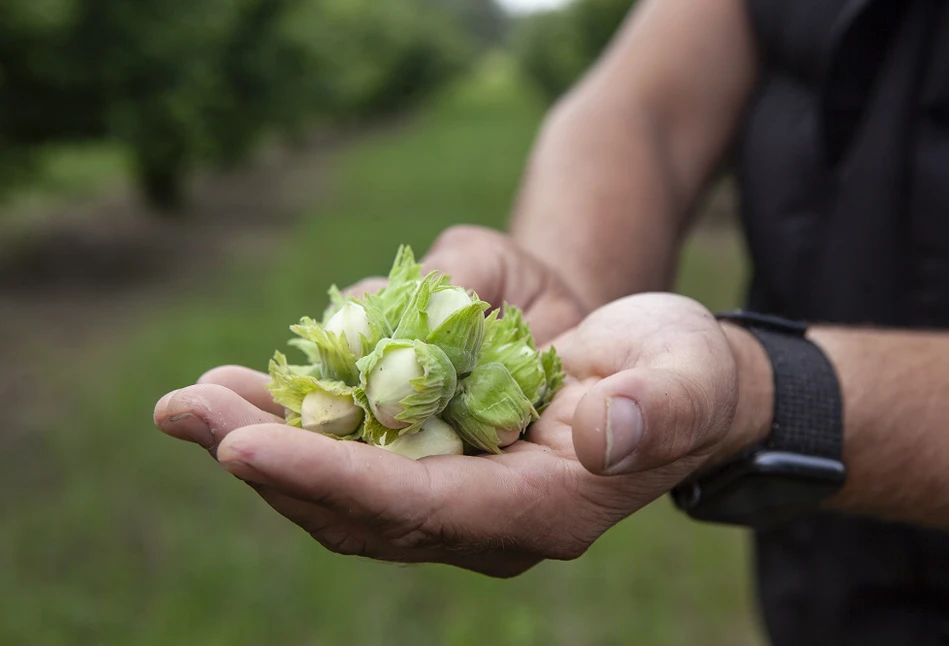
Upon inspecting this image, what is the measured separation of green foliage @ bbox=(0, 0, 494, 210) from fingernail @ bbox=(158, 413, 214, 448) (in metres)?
9.65

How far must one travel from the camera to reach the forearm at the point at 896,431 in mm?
2148

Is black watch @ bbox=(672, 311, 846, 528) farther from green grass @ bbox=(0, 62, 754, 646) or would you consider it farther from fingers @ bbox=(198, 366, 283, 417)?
green grass @ bbox=(0, 62, 754, 646)

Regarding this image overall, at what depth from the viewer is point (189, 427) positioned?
1738 millimetres

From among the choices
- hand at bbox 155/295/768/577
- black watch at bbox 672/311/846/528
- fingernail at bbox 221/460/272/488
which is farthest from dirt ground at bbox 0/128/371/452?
black watch at bbox 672/311/846/528

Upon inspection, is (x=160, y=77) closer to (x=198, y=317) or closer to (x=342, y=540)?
(x=198, y=317)

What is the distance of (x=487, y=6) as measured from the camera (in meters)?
146

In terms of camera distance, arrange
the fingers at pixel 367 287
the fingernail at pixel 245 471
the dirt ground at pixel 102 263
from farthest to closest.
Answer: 1. the dirt ground at pixel 102 263
2. the fingers at pixel 367 287
3. the fingernail at pixel 245 471

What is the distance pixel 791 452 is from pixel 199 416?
51.4 inches

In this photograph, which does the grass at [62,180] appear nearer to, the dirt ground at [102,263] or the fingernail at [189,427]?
the dirt ground at [102,263]

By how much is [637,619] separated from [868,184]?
10.6 feet

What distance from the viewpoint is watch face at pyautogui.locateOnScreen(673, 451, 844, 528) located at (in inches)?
81.0

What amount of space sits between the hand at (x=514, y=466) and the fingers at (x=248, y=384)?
70 mm

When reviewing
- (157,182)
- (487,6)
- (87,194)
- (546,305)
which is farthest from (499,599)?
(487,6)

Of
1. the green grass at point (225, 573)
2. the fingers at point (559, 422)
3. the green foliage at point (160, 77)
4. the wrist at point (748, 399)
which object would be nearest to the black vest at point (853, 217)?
the wrist at point (748, 399)
